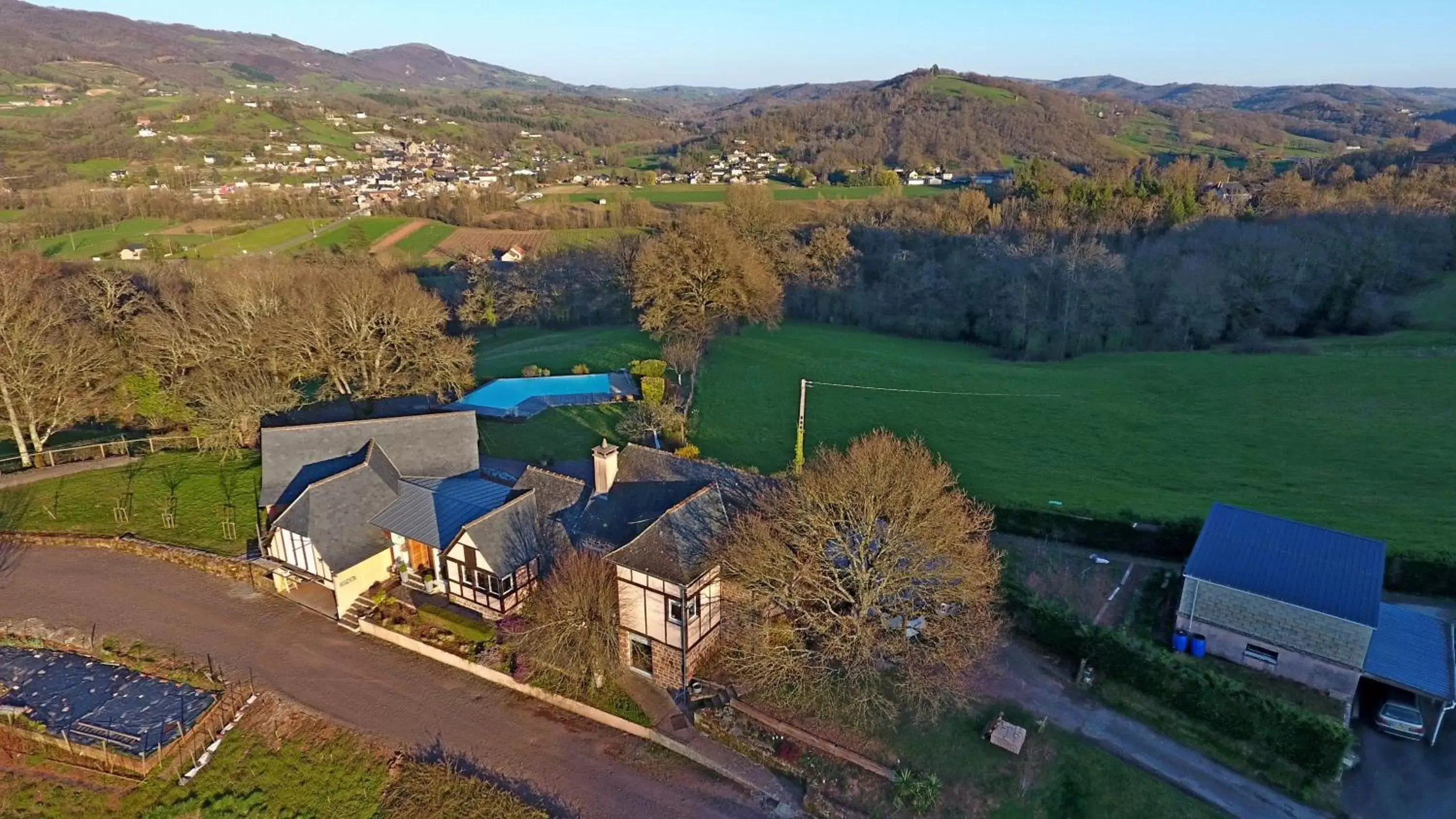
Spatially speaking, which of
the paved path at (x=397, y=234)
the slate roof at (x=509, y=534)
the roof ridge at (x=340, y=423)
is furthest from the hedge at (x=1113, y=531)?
the paved path at (x=397, y=234)

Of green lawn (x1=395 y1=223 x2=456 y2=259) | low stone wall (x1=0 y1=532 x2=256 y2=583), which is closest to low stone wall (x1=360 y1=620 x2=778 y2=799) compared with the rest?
low stone wall (x1=0 y1=532 x2=256 y2=583)

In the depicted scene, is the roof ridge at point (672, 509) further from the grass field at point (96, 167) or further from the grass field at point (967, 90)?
the grass field at point (967, 90)

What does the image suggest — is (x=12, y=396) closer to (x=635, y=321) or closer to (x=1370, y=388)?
(x=635, y=321)

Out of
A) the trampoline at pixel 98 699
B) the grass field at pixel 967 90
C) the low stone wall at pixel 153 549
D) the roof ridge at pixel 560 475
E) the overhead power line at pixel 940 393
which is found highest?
the grass field at pixel 967 90

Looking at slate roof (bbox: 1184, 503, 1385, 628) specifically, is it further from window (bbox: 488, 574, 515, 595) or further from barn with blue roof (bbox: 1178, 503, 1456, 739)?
window (bbox: 488, 574, 515, 595)

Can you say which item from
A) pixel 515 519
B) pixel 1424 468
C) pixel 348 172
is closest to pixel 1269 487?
pixel 1424 468

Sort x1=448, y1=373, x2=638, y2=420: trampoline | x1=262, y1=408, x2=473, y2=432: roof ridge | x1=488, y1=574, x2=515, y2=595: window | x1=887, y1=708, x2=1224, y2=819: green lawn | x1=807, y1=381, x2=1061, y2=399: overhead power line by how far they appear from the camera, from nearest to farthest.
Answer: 1. x1=887, y1=708, x2=1224, y2=819: green lawn
2. x1=488, y1=574, x2=515, y2=595: window
3. x1=262, y1=408, x2=473, y2=432: roof ridge
4. x1=448, y1=373, x2=638, y2=420: trampoline
5. x1=807, y1=381, x2=1061, y2=399: overhead power line
